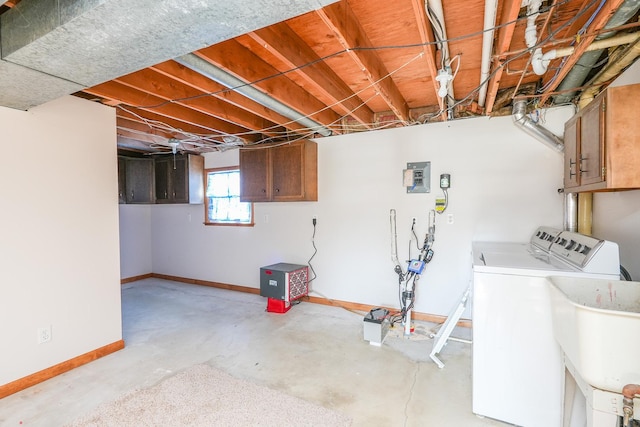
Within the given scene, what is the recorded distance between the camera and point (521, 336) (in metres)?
1.94

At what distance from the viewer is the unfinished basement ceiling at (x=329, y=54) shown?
1374 mm

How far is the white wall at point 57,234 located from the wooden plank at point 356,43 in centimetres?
245

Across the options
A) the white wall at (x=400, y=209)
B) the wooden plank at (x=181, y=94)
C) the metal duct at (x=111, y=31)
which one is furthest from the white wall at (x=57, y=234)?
the white wall at (x=400, y=209)

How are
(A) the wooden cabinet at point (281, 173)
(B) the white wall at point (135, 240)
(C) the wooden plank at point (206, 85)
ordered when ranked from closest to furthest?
(C) the wooden plank at point (206, 85), (A) the wooden cabinet at point (281, 173), (B) the white wall at point (135, 240)

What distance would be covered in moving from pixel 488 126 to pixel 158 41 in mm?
3290

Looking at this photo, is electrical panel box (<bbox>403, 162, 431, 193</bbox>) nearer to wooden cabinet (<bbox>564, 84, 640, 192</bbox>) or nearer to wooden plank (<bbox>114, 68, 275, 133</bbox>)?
wooden cabinet (<bbox>564, 84, 640, 192</bbox>)

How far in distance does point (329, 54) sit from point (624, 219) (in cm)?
260

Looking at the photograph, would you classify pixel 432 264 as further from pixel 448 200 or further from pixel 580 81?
pixel 580 81

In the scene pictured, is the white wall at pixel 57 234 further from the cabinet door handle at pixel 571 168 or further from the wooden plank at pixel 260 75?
the cabinet door handle at pixel 571 168

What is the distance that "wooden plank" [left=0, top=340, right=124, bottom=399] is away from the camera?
7.63ft

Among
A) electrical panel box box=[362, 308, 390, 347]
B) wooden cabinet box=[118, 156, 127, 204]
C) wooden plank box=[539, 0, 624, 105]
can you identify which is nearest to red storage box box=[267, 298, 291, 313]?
electrical panel box box=[362, 308, 390, 347]

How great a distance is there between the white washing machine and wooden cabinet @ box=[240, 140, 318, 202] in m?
2.61

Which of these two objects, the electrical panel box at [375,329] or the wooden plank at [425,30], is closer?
the wooden plank at [425,30]

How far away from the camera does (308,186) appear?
165 inches
